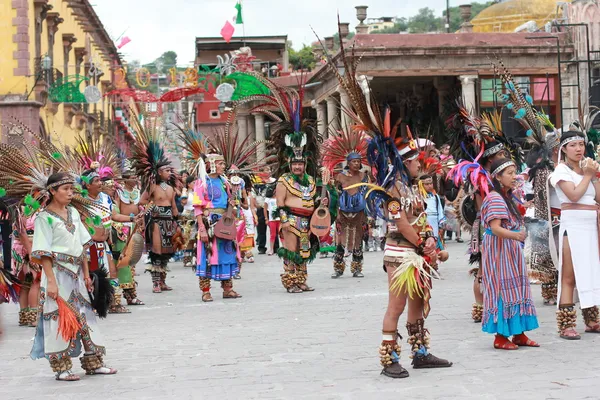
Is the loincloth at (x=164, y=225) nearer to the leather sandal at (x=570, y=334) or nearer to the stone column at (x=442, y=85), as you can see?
the leather sandal at (x=570, y=334)

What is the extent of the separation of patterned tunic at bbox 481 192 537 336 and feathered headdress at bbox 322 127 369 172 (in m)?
5.52

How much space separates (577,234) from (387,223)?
2164 millimetres

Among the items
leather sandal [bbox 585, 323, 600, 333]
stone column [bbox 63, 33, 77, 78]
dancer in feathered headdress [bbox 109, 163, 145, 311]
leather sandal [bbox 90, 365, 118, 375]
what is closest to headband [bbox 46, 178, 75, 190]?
→ leather sandal [bbox 90, 365, 118, 375]

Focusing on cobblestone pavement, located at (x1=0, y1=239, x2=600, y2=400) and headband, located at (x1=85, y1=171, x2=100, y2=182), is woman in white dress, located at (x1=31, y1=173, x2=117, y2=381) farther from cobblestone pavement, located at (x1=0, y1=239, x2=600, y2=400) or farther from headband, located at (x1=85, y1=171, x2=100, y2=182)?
headband, located at (x1=85, y1=171, x2=100, y2=182)

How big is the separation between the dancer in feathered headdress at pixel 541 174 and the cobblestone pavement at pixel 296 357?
41 cm

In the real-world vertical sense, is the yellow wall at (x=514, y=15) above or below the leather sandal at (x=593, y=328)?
above

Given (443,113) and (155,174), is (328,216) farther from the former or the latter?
(443,113)

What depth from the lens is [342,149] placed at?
1423cm

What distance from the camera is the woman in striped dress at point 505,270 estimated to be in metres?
8.05

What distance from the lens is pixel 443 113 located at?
3450cm

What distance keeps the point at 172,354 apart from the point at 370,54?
80.0 feet

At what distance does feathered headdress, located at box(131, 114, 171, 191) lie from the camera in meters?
13.7

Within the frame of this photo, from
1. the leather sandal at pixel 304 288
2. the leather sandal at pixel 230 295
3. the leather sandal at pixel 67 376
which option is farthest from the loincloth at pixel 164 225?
the leather sandal at pixel 67 376

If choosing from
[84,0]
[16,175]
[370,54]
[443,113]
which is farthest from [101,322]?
[84,0]
